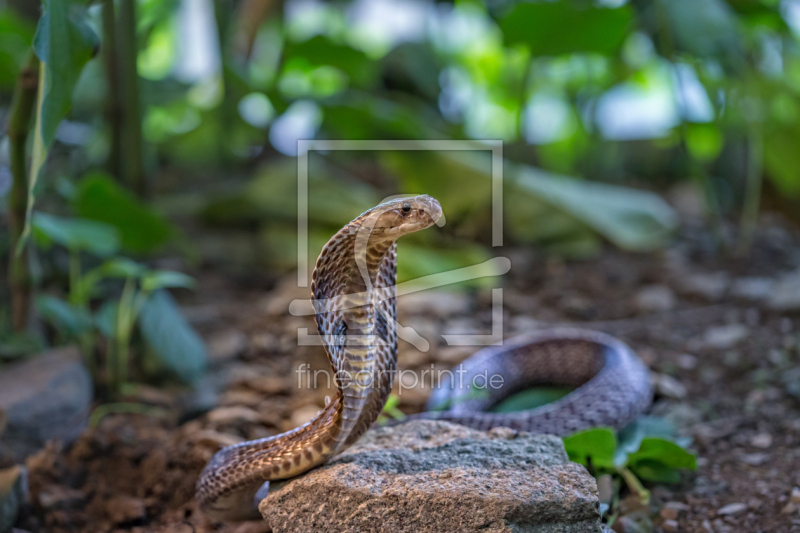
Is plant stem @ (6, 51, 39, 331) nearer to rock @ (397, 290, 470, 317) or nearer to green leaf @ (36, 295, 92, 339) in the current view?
green leaf @ (36, 295, 92, 339)

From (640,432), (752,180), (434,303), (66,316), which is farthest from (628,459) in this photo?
(752,180)

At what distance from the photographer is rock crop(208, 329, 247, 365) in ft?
9.95

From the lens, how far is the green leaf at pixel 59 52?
1470mm

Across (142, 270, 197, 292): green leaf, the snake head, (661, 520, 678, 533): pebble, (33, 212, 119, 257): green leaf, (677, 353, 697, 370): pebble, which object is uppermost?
the snake head

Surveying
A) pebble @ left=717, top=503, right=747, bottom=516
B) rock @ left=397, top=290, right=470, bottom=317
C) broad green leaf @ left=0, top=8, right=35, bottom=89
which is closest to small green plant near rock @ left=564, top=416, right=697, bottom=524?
pebble @ left=717, top=503, right=747, bottom=516

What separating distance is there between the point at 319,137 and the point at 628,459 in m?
3.99

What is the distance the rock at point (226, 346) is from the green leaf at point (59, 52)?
1662mm

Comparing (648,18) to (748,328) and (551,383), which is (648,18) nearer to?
(748,328)

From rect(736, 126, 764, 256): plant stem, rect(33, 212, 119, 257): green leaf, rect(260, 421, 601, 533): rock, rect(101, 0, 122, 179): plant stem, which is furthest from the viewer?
rect(736, 126, 764, 256): plant stem

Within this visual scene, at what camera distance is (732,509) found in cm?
171

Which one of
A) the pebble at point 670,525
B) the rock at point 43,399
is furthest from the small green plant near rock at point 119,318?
the pebble at point 670,525

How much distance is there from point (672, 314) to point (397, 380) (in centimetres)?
188

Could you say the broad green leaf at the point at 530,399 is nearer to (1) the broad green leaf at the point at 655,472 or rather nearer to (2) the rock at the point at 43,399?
(1) the broad green leaf at the point at 655,472

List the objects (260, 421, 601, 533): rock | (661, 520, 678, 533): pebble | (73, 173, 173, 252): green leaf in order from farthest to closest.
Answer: (73, 173, 173, 252): green leaf → (661, 520, 678, 533): pebble → (260, 421, 601, 533): rock
